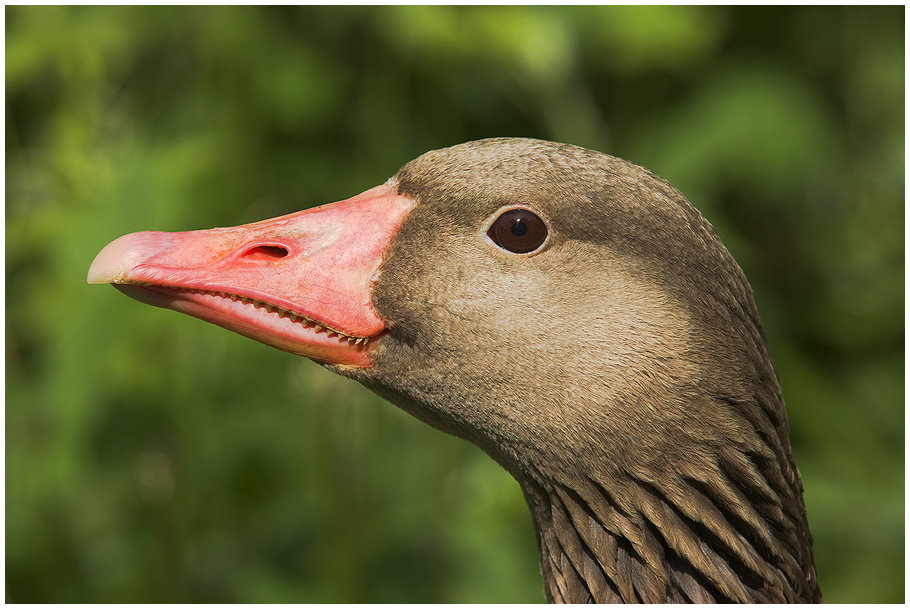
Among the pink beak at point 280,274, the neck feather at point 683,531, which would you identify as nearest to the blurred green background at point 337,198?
the pink beak at point 280,274

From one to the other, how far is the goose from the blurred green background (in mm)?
1268

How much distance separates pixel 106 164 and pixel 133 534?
53.4 inches

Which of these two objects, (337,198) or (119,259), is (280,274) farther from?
(337,198)

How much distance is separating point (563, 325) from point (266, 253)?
647 millimetres

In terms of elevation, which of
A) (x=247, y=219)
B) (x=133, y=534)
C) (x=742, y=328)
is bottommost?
(x=133, y=534)

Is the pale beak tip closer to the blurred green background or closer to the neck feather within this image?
the neck feather

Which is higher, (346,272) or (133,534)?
(346,272)

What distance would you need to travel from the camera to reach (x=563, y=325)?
2412mm

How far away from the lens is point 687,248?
7.88ft

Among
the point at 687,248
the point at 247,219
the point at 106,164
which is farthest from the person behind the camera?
the point at 247,219

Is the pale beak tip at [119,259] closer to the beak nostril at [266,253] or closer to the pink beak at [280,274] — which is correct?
the pink beak at [280,274]

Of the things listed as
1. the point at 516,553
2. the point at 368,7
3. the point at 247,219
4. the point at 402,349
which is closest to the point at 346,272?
the point at 402,349

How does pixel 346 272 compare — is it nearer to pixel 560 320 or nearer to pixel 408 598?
pixel 560 320

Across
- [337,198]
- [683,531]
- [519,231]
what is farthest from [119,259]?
[337,198]
